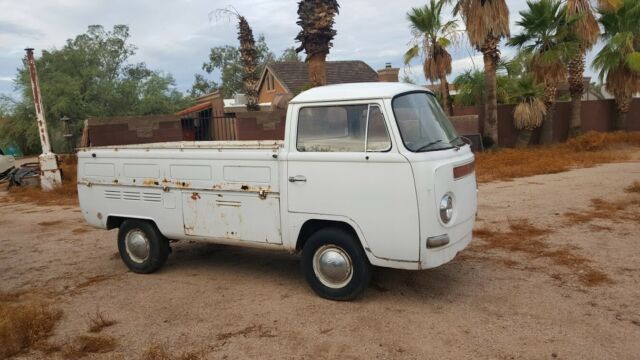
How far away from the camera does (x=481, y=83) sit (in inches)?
783

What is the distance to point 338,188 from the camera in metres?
4.86

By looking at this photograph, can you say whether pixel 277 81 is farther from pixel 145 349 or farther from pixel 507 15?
pixel 145 349

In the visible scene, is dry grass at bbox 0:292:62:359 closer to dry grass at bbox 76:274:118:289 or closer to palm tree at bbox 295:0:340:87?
dry grass at bbox 76:274:118:289

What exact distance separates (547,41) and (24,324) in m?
17.4

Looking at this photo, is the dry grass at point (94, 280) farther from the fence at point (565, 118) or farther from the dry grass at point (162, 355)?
the fence at point (565, 118)

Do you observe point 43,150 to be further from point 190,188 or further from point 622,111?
point 622,111

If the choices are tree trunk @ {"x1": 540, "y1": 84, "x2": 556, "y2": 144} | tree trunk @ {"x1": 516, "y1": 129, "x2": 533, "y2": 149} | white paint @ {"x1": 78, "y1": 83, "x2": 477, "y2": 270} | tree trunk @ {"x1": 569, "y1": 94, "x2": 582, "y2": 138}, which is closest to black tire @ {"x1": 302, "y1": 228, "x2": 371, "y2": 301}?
white paint @ {"x1": 78, "y1": 83, "x2": 477, "y2": 270}

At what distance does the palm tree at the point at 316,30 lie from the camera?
43.1 feet

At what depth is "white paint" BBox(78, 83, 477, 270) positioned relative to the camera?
4.56 m

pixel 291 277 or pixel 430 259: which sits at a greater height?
pixel 430 259

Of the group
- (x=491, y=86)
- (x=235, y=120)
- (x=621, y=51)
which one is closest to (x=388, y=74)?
(x=491, y=86)

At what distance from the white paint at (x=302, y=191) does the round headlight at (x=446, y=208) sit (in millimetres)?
65

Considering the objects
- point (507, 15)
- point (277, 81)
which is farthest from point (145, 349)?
point (277, 81)

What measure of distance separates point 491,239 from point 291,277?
299cm
